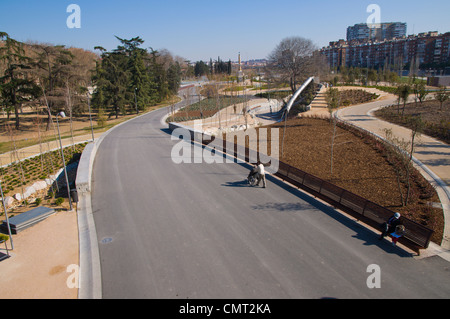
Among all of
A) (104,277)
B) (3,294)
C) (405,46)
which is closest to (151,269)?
(104,277)

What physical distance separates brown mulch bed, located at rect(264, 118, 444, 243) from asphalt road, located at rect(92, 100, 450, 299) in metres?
2.29

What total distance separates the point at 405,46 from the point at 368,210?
4180 inches

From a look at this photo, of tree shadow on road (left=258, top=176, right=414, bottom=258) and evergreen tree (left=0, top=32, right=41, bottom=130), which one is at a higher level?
evergreen tree (left=0, top=32, right=41, bottom=130)

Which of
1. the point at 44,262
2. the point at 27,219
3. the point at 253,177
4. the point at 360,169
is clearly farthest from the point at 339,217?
the point at 27,219

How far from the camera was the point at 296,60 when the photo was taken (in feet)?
175

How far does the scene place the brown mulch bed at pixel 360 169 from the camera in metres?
9.61

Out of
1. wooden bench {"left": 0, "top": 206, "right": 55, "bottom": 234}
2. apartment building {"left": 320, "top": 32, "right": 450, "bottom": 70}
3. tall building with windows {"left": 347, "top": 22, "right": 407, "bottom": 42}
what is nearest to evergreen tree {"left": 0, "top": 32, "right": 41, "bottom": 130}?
wooden bench {"left": 0, "top": 206, "right": 55, "bottom": 234}

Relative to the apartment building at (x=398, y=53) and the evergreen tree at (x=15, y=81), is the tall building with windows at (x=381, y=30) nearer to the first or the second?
the apartment building at (x=398, y=53)

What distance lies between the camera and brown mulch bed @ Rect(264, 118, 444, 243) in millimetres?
9609

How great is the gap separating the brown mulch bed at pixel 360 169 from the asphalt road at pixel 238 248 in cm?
229

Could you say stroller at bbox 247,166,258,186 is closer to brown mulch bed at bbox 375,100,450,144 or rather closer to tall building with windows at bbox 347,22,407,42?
brown mulch bed at bbox 375,100,450,144

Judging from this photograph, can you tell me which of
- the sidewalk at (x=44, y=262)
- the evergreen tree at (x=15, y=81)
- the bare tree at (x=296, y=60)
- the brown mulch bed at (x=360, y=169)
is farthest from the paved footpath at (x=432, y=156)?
the evergreen tree at (x=15, y=81)
